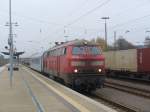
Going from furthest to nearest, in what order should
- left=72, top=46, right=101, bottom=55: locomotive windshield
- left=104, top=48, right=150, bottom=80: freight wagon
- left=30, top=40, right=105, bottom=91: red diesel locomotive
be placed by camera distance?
left=104, top=48, right=150, bottom=80: freight wagon
left=72, top=46, right=101, bottom=55: locomotive windshield
left=30, top=40, right=105, bottom=91: red diesel locomotive

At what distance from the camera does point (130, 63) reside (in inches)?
1444

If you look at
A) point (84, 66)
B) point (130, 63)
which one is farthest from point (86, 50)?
point (130, 63)

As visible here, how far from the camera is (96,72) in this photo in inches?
896

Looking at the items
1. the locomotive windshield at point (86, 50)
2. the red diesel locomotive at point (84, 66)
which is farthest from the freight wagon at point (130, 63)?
the red diesel locomotive at point (84, 66)

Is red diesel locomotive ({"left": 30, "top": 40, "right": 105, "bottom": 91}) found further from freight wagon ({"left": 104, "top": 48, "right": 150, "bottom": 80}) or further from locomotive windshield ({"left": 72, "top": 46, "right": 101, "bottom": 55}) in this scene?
freight wagon ({"left": 104, "top": 48, "right": 150, "bottom": 80})

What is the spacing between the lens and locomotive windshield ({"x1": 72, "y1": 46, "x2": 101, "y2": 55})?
23188 mm

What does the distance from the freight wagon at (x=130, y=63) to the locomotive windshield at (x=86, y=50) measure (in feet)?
31.7

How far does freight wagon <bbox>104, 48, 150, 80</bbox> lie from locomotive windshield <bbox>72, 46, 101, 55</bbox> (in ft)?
31.7

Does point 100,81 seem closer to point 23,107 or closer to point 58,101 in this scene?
point 58,101

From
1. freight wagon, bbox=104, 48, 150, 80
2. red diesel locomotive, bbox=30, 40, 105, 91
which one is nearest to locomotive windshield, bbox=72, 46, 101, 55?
red diesel locomotive, bbox=30, 40, 105, 91

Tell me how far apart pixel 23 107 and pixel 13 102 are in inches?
65.0

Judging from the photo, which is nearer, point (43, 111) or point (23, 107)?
point (43, 111)

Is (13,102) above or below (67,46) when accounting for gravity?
below

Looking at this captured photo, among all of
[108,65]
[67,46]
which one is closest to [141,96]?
[67,46]
